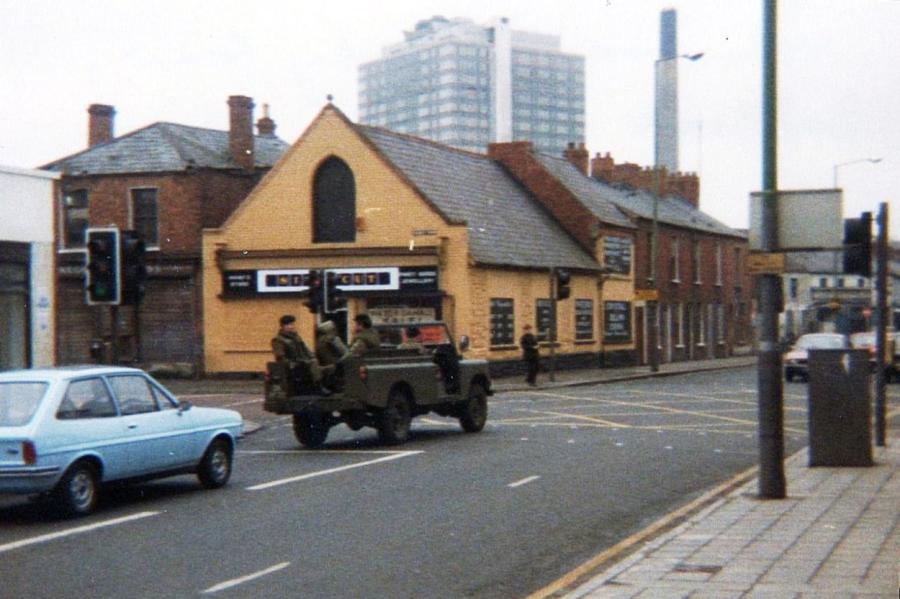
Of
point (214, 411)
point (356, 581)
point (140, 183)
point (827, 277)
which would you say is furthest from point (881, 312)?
point (827, 277)

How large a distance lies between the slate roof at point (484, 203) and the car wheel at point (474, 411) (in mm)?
18979

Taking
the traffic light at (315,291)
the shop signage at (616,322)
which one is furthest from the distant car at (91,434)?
the shop signage at (616,322)

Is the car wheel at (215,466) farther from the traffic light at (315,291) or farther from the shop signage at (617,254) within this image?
A: the shop signage at (617,254)

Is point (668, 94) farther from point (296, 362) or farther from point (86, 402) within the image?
point (86, 402)

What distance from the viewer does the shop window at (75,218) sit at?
46.3 m

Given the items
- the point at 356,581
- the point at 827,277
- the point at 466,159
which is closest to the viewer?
the point at 356,581

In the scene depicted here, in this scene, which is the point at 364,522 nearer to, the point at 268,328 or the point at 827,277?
the point at 268,328

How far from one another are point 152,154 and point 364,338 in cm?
2689

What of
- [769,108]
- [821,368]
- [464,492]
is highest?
[769,108]

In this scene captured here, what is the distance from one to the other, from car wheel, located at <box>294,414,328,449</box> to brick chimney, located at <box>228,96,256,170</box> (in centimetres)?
2766

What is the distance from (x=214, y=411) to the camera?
16156 millimetres

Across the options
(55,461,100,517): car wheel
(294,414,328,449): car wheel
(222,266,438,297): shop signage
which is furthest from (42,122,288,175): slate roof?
(55,461,100,517): car wheel

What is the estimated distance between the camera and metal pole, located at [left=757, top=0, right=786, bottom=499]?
13555mm

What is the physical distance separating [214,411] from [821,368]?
7.21 m
